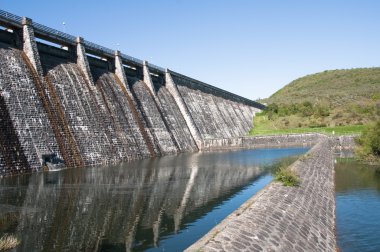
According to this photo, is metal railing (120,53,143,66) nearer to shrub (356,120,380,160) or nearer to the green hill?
shrub (356,120,380,160)

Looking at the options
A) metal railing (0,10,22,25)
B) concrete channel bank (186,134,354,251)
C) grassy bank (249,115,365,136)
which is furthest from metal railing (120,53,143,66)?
concrete channel bank (186,134,354,251)

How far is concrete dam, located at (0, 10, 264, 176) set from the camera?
2775 cm

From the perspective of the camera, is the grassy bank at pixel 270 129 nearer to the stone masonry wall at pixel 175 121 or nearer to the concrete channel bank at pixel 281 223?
the stone masonry wall at pixel 175 121

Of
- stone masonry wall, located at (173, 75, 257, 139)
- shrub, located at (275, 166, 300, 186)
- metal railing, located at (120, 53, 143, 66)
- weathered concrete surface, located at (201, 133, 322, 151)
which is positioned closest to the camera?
→ shrub, located at (275, 166, 300, 186)

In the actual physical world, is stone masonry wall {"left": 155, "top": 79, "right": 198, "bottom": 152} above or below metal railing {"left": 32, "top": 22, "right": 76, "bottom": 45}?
below

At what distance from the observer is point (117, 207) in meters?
15.2

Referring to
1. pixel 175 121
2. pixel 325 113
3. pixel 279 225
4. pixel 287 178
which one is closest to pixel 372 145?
pixel 287 178

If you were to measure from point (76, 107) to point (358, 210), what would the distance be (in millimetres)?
25727

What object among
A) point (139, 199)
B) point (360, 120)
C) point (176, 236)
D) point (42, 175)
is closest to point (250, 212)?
point (176, 236)

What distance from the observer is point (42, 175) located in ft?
81.1

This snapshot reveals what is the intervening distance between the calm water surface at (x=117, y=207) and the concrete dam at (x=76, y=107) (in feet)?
12.5

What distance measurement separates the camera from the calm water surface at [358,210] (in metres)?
11.8

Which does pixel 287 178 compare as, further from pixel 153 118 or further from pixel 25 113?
pixel 153 118

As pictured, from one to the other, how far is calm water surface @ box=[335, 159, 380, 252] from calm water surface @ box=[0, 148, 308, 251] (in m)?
3.96
